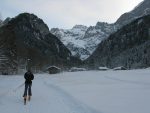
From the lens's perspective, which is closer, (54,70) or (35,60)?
(54,70)

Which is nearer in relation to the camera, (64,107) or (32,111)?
(32,111)

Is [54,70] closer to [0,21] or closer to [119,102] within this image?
[0,21]

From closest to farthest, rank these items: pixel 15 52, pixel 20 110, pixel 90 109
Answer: pixel 90 109
pixel 20 110
pixel 15 52

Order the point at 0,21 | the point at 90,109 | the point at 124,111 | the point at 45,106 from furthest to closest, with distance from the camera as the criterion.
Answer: the point at 0,21, the point at 45,106, the point at 90,109, the point at 124,111

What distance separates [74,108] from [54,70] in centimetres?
11660

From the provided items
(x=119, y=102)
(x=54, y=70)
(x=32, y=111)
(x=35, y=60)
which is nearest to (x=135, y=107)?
(x=119, y=102)

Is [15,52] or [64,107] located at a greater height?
[15,52]

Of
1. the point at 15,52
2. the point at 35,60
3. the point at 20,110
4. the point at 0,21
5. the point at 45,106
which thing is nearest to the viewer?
the point at 20,110

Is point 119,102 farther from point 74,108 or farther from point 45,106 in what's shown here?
point 45,106

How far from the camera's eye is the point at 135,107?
1755 cm

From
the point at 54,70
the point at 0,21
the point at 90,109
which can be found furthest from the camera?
the point at 54,70

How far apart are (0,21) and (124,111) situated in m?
66.6

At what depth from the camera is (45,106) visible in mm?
22375

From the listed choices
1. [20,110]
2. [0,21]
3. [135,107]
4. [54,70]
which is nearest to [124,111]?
[135,107]
